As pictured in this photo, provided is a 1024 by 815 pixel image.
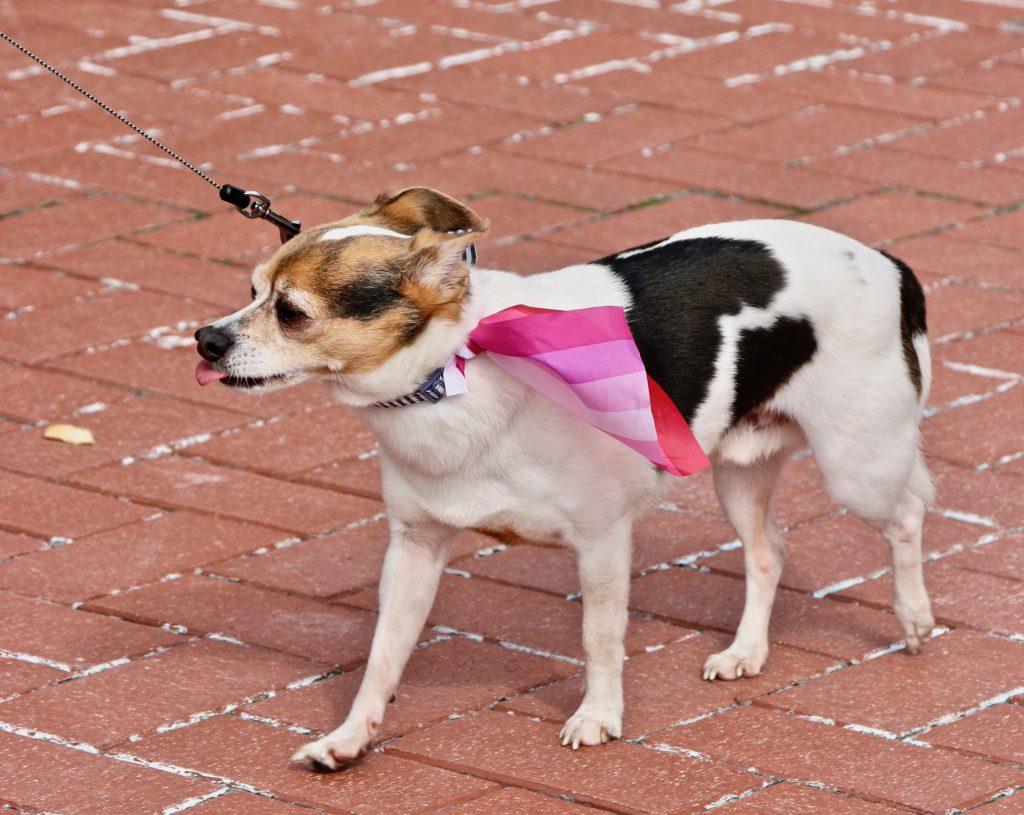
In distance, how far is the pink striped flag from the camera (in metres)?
3.33

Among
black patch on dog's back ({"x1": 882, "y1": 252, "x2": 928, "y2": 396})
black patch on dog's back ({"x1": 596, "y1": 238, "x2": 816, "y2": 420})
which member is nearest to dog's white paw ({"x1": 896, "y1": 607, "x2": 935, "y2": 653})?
black patch on dog's back ({"x1": 882, "y1": 252, "x2": 928, "y2": 396})

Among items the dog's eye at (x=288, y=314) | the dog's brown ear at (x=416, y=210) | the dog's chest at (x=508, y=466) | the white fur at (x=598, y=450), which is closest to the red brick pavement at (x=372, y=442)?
the white fur at (x=598, y=450)

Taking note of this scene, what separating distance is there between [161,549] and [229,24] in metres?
4.20

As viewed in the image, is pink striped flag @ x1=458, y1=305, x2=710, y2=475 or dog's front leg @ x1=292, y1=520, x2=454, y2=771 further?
dog's front leg @ x1=292, y1=520, x2=454, y2=771

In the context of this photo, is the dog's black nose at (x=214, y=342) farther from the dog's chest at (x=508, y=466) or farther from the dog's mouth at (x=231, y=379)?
the dog's chest at (x=508, y=466)

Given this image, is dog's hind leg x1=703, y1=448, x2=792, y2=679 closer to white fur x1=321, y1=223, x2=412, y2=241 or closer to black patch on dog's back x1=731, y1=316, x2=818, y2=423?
black patch on dog's back x1=731, y1=316, x2=818, y2=423

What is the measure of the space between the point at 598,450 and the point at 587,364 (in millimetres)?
250

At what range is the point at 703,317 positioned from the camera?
3.57 m

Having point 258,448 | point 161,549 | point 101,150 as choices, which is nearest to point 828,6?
point 101,150

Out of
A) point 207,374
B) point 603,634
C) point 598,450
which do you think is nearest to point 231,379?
point 207,374

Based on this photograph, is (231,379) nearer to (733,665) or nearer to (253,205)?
(253,205)

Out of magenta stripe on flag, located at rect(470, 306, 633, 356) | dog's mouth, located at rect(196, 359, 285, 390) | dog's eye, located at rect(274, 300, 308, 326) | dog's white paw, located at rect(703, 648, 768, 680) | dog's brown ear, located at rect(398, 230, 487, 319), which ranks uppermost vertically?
dog's brown ear, located at rect(398, 230, 487, 319)

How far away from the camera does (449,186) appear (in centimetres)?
647

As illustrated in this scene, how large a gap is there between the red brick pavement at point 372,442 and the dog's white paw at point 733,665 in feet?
0.18
